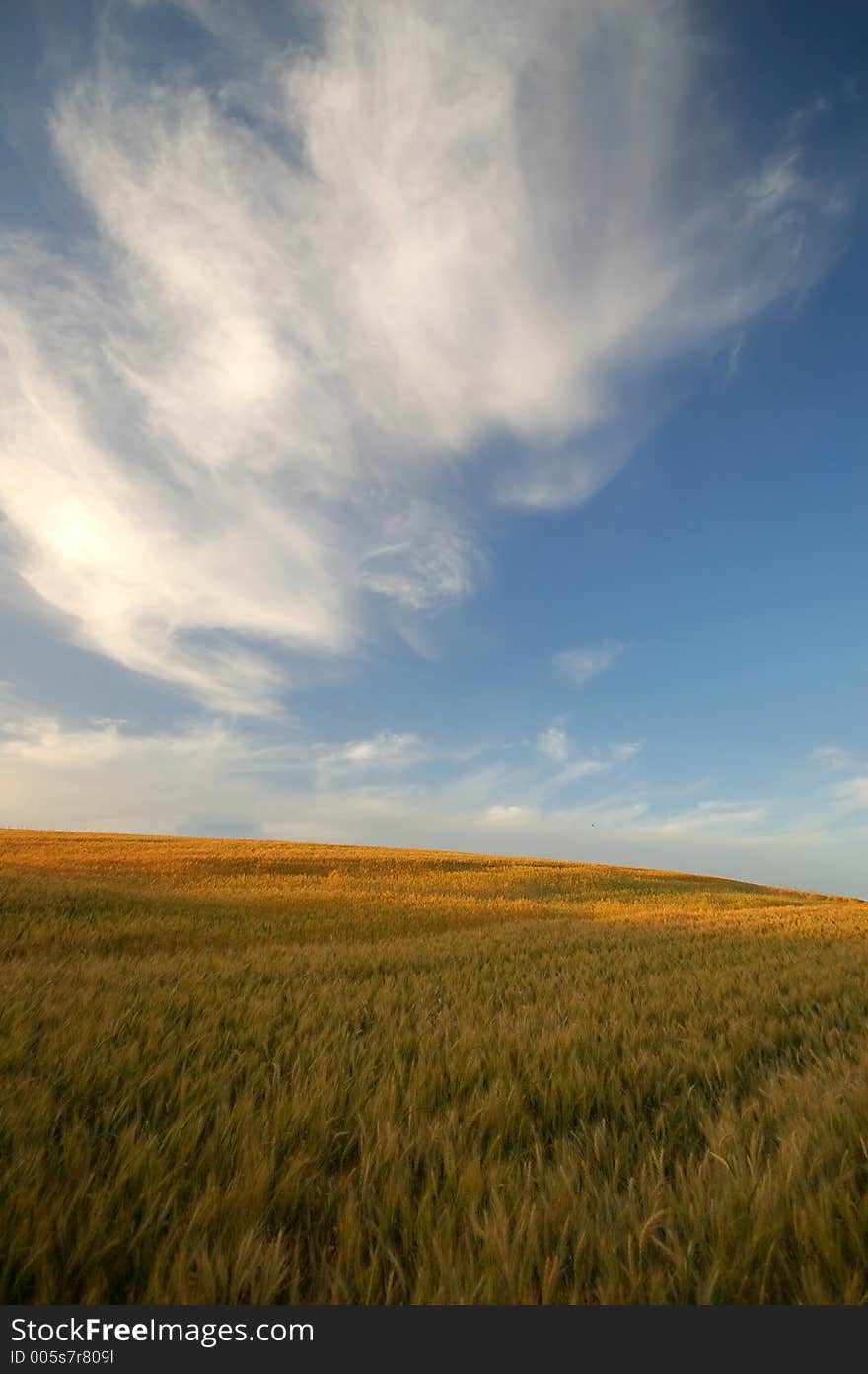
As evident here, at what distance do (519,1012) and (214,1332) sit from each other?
3.44m

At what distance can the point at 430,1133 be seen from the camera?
92.5 inches

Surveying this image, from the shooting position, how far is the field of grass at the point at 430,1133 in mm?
1535

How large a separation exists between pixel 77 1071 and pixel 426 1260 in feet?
7.42

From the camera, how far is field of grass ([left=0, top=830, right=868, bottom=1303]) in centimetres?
154

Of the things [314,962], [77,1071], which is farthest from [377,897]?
[77,1071]

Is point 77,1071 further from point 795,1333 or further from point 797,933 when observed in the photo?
point 797,933

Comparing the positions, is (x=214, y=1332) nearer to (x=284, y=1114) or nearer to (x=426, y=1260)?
(x=426, y=1260)

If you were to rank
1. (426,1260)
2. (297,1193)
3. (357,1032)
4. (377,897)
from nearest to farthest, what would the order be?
(426,1260), (297,1193), (357,1032), (377,897)

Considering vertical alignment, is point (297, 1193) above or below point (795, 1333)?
below

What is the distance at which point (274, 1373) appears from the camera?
1321 mm

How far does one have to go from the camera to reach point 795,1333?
1372 mm

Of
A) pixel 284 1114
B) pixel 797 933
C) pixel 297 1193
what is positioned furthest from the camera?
pixel 797 933

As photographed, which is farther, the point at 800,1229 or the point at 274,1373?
the point at 800,1229

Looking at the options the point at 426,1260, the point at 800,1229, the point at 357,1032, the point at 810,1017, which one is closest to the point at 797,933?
the point at 810,1017
